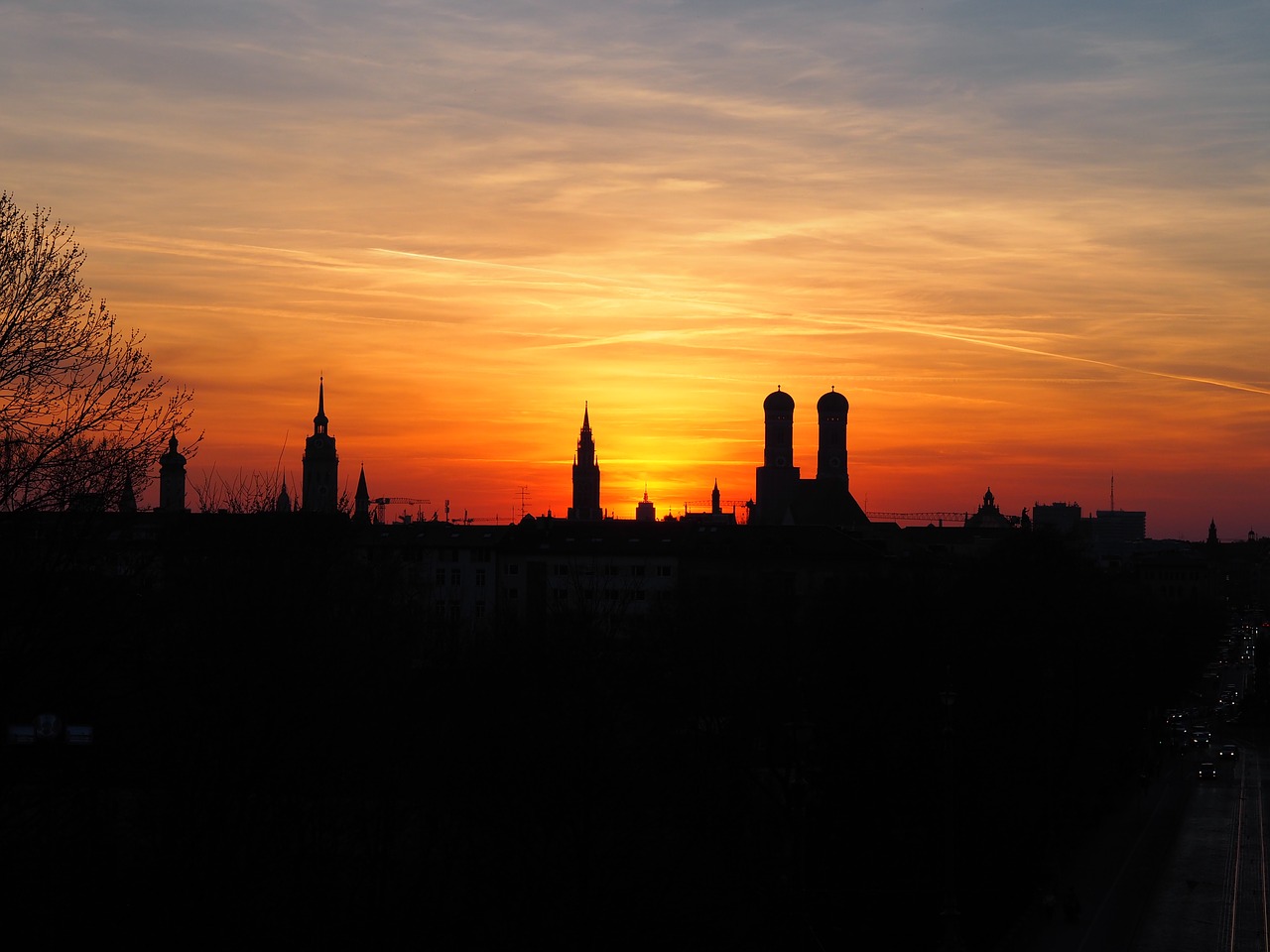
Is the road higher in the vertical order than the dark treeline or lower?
lower

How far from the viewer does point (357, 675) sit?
31.5m

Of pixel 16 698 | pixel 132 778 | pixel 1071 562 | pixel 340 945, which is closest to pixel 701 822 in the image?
pixel 340 945

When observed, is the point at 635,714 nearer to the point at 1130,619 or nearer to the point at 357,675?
the point at 357,675

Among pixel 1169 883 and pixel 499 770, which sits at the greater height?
pixel 499 770

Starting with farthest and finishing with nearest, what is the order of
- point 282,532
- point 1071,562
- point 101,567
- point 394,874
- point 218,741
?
1. point 1071,562
2. point 282,532
3. point 394,874
4. point 218,741
5. point 101,567

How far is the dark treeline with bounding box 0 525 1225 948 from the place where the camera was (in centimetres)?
2167

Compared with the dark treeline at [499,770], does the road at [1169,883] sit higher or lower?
lower

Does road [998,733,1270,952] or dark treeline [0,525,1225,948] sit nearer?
dark treeline [0,525,1225,948]

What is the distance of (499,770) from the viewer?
33.5 metres

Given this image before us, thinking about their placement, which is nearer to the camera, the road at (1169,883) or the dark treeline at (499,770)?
the dark treeline at (499,770)

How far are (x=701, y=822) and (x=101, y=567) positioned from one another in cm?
1810

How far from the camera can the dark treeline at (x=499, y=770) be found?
71.1 feet

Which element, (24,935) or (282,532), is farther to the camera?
(282,532)

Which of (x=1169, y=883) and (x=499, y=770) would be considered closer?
(x=499, y=770)
